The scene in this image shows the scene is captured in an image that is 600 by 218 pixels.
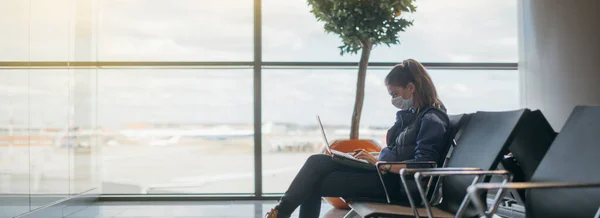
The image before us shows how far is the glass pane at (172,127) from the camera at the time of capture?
5777mm

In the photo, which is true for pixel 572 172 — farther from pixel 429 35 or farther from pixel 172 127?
pixel 172 127

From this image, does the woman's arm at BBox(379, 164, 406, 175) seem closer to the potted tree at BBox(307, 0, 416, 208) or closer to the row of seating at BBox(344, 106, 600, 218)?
the row of seating at BBox(344, 106, 600, 218)

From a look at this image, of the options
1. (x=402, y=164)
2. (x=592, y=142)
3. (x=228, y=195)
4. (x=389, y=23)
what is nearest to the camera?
(x=592, y=142)

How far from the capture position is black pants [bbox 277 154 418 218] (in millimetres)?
3027

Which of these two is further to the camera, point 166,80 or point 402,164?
point 166,80

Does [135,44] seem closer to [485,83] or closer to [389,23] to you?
[389,23]

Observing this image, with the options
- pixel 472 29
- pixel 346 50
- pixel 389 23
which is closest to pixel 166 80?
pixel 346 50

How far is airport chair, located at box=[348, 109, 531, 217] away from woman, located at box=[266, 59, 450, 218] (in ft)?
0.44

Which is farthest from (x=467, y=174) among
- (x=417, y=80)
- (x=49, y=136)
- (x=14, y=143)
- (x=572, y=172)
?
(x=49, y=136)

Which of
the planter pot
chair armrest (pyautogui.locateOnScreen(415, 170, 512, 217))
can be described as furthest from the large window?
chair armrest (pyautogui.locateOnScreen(415, 170, 512, 217))

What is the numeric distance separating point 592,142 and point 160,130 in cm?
442

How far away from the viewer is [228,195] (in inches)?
225

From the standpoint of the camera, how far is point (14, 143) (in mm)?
3652

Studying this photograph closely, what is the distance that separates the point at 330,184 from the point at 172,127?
3.08 m
